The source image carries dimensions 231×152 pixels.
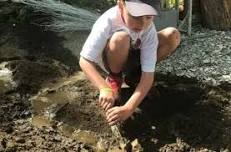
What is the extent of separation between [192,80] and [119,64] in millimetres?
781

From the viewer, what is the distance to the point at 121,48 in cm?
296

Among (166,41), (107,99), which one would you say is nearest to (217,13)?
(166,41)

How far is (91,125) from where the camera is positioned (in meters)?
3.15

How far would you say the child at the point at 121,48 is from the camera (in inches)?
108

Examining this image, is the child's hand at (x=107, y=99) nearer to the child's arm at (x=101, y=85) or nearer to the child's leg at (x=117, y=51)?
the child's arm at (x=101, y=85)

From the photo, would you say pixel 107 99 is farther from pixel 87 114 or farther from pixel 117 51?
pixel 87 114

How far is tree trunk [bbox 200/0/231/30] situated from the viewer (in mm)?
4305

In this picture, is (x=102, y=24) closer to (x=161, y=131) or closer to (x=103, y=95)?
(x=103, y=95)

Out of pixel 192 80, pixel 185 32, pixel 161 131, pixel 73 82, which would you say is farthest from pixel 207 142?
pixel 185 32

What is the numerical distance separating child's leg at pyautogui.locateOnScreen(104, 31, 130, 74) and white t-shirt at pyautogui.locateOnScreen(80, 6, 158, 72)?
0.13ft

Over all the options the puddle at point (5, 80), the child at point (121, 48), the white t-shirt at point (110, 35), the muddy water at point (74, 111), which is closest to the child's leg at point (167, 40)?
the child at point (121, 48)

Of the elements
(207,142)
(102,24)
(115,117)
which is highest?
(102,24)

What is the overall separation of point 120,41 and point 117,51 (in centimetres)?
8

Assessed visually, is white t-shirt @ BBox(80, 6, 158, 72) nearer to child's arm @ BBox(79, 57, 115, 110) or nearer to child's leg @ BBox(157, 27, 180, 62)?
Result: child's arm @ BBox(79, 57, 115, 110)
